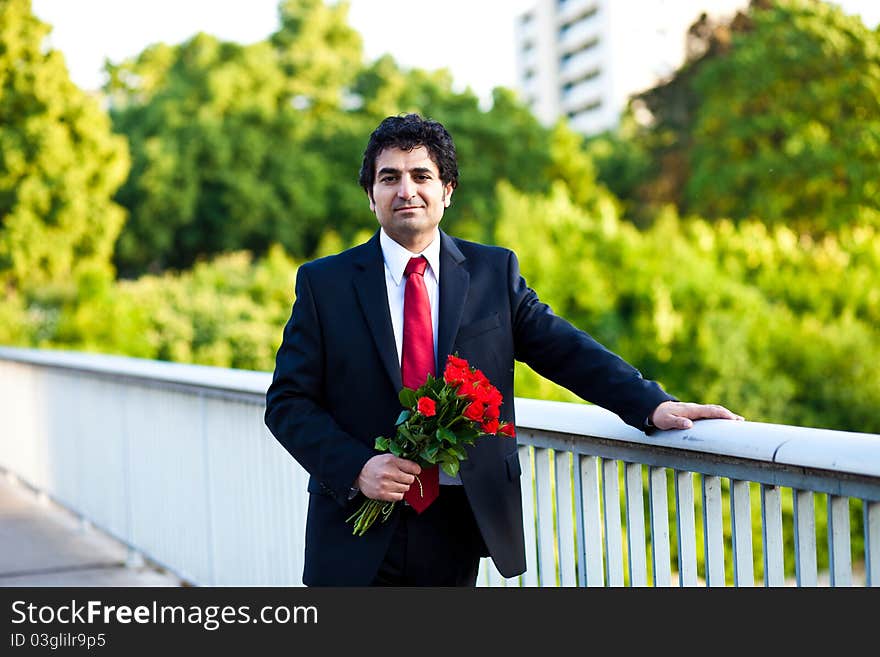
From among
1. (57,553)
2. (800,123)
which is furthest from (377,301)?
(800,123)

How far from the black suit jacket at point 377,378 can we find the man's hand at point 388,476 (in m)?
0.11

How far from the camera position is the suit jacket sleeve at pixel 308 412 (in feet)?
7.68

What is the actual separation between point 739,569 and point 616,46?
8855 cm

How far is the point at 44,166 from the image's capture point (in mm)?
21781

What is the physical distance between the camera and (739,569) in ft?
7.84

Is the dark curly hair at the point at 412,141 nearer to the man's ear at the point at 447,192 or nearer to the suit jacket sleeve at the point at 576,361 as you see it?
the man's ear at the point at 447,192

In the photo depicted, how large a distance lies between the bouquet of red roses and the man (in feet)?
0.65

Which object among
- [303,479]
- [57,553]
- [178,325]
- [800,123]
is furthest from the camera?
[800,123]

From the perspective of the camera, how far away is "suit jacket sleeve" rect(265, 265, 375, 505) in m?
2.34

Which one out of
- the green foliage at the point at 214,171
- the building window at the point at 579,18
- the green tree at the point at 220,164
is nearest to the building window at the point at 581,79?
the building window at the point at 579,18

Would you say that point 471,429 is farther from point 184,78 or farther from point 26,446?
point 184,78

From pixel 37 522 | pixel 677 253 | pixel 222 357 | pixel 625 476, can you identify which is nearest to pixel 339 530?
pixel 625 476

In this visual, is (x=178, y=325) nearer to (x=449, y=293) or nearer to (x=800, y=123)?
(x=449, y=293)

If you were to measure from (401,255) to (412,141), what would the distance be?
26 centimetres
